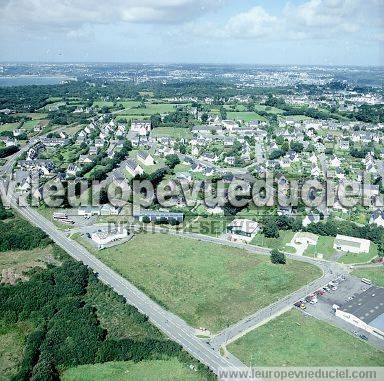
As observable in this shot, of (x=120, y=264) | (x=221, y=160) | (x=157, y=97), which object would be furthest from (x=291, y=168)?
(x=157, y=97)

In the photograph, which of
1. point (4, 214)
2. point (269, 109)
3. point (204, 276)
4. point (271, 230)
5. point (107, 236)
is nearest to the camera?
point (204, 276)

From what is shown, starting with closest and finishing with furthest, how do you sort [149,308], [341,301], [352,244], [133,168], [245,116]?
[149,308], [341,301], [352,244], [133,168], [245,116]

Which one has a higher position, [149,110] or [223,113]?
[149,110]

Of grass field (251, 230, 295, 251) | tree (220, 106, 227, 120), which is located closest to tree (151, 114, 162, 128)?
tree (220, 106, 227, 120)

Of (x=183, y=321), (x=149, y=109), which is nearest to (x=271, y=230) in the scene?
(x=183, y=321)

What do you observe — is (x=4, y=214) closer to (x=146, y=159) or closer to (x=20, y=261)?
(x=20, y=261)

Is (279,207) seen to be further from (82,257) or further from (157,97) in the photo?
(157,97)

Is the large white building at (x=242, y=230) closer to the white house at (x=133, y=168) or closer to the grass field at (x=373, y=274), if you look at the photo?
the grass field at (x=373, y=274)
